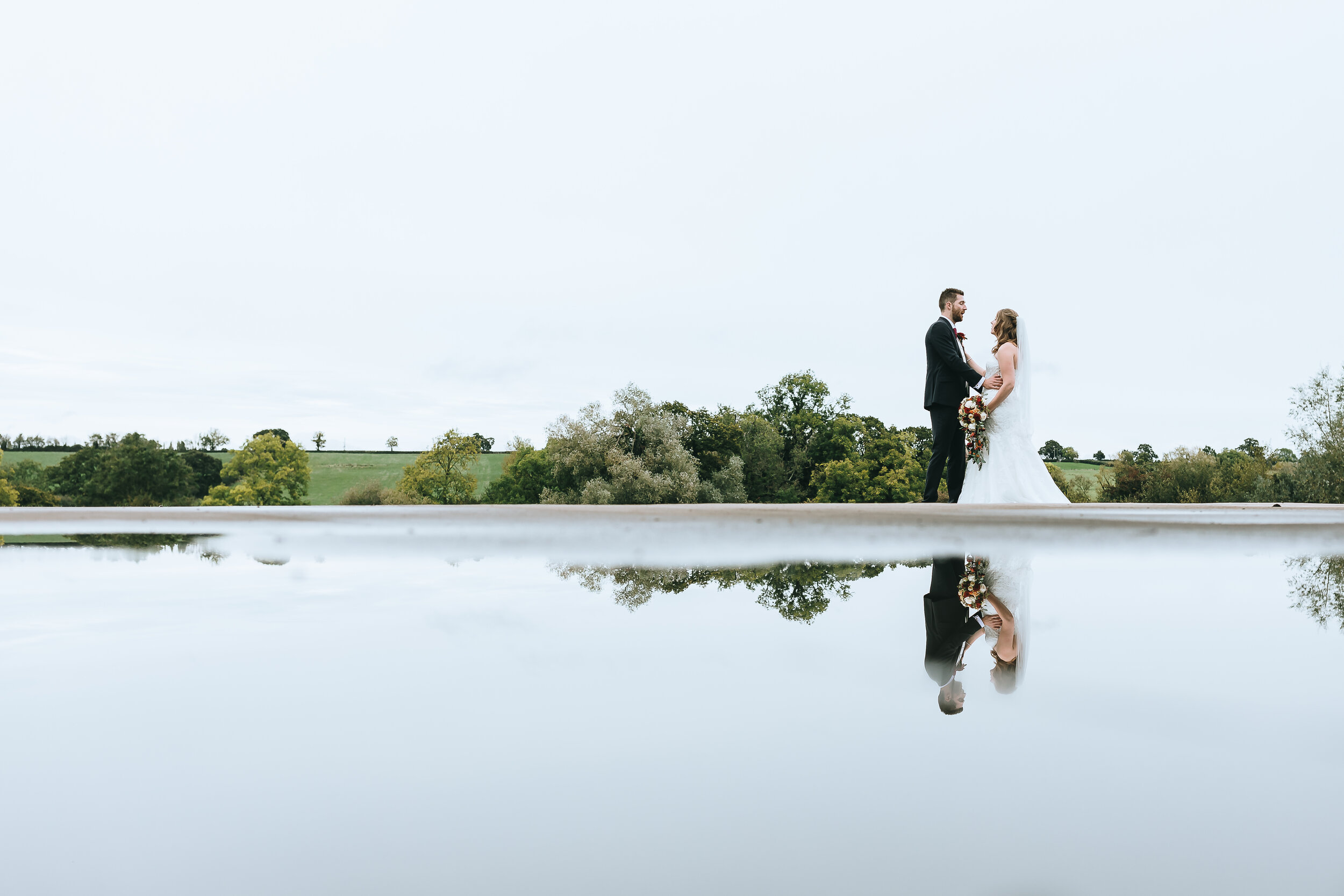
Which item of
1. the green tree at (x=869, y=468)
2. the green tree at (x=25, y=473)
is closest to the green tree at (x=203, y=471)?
the green tree at (x=25, y=473)

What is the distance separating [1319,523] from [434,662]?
6.49 meters

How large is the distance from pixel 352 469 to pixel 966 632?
7338 centimetres

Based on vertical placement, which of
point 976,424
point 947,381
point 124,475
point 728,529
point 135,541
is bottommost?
point 135,541

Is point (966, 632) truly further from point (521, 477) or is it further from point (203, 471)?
point (203, 471)

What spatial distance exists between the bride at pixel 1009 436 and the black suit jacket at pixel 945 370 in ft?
1.12

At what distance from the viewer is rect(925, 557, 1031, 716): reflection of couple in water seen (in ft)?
5.16

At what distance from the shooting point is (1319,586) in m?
3.00

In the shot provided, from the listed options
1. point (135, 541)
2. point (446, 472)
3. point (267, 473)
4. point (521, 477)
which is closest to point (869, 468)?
point (521, 477)

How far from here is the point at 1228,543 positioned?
191 inches

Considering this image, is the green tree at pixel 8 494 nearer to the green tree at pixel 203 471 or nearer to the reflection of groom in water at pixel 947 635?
the green tree at pixel 203 471

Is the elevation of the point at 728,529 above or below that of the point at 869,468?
below

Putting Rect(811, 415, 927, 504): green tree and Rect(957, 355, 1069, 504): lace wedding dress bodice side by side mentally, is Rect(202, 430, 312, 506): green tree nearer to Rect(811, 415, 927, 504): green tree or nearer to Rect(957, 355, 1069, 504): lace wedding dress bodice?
Rect(811, 415, 927, 504): green tree

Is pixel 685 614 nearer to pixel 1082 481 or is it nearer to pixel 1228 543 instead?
pixel 1228 543

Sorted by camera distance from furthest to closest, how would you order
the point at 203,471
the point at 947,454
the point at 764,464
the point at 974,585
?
the point at 764,464, the point at 203,471, the point at 947,454, the point at 974,585
